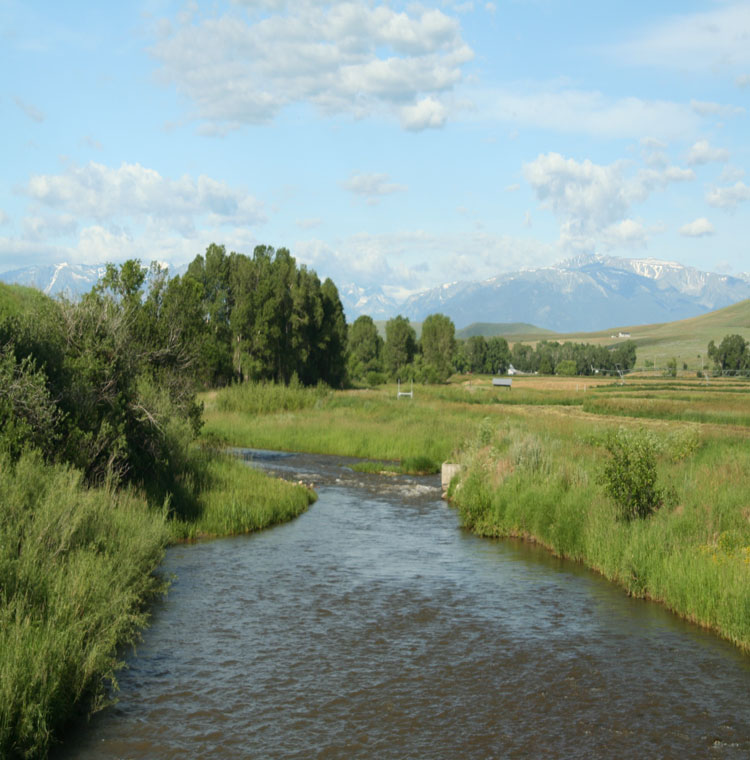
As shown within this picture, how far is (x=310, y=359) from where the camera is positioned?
8831cm

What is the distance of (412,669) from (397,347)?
13105 cm

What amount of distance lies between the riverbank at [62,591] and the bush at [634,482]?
1063 cm

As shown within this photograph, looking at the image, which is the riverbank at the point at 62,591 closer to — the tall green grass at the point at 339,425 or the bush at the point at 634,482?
the bush at the point at 634,482

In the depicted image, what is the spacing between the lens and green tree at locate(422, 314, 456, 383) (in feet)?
471

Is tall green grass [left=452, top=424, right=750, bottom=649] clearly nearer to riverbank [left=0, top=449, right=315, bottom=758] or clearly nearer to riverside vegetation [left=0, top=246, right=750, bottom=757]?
riverside vegetation [left=0, top=246, right=750, bottom=757]

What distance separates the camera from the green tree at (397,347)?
14250 centimetres

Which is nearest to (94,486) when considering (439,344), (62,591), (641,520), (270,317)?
(62,591)

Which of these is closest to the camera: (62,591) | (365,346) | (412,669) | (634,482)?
(62,591)

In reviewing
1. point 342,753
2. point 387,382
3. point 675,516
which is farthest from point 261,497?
point 387,382

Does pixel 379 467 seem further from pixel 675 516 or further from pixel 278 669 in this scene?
pixel 278 669

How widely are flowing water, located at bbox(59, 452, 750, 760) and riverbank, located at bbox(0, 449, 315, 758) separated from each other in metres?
0.58

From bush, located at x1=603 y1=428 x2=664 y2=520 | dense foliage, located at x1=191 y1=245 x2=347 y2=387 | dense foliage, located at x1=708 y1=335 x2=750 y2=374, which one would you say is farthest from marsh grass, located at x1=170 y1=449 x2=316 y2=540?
dense foliage, located at x1=708 y1=335 x2=750 y2=374

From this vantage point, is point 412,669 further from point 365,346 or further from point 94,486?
point 365,346

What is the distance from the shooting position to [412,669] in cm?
1228
